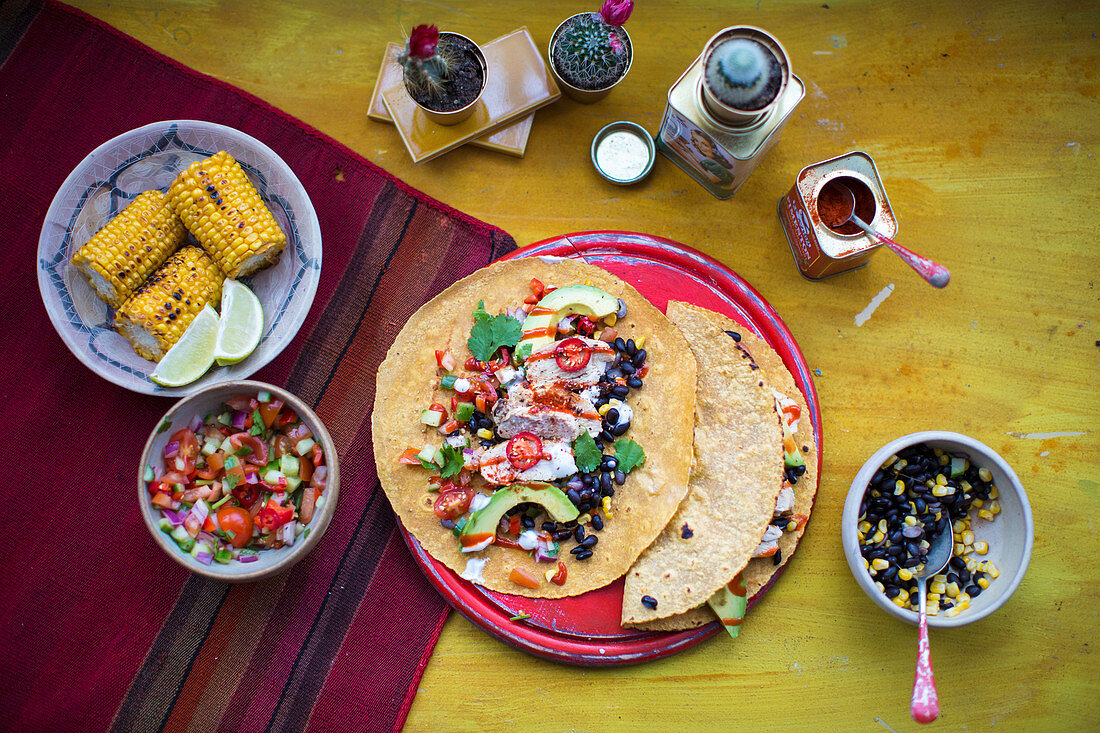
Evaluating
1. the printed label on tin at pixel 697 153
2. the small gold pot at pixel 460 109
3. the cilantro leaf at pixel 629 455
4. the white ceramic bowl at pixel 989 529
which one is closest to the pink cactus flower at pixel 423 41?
the small gold pot at pixel 460 109

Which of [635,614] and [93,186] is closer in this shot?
[635,614]

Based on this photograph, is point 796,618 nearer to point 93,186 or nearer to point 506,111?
point 506,111

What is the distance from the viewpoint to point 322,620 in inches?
132

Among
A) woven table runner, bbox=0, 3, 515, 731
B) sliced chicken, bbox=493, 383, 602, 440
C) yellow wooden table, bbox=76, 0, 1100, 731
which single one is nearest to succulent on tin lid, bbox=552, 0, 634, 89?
yellow wooden table, bbox=76, 0, 1100, 731

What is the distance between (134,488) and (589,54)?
10.6 ft

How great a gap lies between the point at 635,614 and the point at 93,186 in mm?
3338

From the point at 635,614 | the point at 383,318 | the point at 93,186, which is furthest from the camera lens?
the point at 383,318

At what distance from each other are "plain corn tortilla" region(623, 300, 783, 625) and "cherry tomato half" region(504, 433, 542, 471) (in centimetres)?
69

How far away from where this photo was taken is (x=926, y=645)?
2.95 metres

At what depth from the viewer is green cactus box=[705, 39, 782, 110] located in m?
2.80

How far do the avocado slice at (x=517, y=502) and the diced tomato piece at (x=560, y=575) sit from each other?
0.75 ft

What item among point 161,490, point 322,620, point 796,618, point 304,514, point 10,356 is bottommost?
point 796,618

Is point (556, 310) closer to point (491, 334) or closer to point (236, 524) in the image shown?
Result: point (491, 334)

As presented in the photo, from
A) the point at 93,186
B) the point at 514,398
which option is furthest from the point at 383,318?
the point at 93,186
